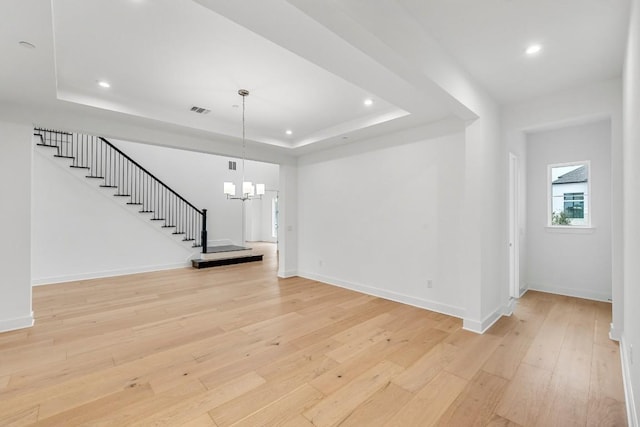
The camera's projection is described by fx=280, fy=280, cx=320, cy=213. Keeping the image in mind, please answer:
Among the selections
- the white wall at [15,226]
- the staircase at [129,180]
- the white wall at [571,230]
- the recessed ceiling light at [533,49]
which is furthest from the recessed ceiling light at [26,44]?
the white wall at [571,230]

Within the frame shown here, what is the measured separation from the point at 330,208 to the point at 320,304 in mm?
1980

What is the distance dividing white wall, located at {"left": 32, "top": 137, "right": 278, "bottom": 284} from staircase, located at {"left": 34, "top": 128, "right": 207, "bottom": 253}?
0.24 meters

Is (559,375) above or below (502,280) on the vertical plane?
below

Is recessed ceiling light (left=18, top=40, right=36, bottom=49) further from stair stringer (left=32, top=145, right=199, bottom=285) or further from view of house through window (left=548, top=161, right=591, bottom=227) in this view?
view of house through window (left=548, top=161, right=591, bottom=227)

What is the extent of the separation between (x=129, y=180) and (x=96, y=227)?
153cm

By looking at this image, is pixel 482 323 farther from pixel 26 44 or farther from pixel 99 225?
pixel 99 225

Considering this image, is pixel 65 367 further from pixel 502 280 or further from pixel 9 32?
pixel 502 280

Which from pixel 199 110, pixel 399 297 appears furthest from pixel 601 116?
pixel 199 110

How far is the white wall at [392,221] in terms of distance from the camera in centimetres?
387

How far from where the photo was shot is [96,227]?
6133 mm

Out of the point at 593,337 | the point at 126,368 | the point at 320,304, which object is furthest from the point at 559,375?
the point at 126,368

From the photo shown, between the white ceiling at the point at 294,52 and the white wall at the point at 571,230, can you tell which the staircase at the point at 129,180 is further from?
the white wall at the point at 571,230

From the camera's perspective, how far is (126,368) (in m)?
2.52

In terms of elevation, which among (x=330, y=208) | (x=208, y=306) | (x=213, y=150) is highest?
(x=213, y=150)
